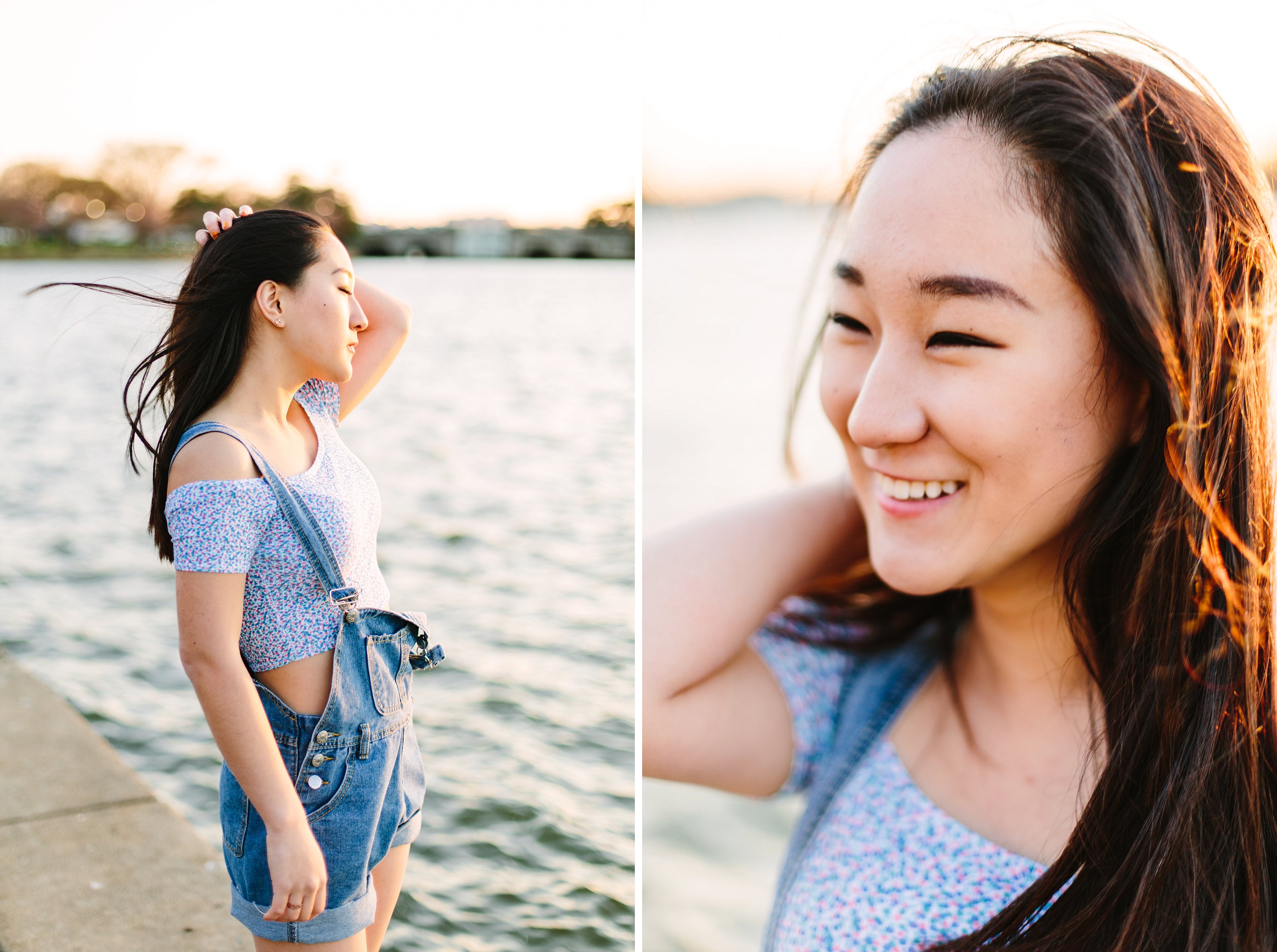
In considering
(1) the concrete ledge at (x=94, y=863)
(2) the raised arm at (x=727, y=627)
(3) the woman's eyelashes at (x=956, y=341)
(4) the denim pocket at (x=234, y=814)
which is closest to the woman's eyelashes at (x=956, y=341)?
(3) the woman's eyelashes at (x=956, y=341)

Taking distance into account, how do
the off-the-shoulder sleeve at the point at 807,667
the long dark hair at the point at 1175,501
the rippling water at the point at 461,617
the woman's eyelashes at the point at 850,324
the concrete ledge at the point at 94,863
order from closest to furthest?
the long dark hair at the point at 1175,501, the woman's eyelashes at the point at 850,324, the off-the-shoulder sleeve at the point at 807,667, the concrete ledge at the point at 94,863, the rippling water at the point at 461,617

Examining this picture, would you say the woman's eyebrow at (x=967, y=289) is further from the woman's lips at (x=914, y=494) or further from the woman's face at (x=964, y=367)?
the woman's lips at (x=914, y=494)

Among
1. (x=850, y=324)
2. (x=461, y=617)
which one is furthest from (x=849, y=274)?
(x=461, y=617)

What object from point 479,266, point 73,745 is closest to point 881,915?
point 73,745

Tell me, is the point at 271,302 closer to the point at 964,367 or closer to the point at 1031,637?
the point at 964,367

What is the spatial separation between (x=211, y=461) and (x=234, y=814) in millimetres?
513

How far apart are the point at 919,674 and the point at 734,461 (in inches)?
338

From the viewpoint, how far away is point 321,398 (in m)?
1.69

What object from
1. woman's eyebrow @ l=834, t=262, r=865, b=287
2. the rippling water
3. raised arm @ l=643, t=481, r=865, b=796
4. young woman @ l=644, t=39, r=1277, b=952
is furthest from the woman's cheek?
the rippling water

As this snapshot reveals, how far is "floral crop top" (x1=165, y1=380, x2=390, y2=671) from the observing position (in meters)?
1.35

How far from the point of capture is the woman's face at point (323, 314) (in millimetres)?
1509

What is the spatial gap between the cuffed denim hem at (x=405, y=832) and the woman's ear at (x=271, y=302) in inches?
30.4

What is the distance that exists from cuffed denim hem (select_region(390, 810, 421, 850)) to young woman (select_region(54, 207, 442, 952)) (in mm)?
45

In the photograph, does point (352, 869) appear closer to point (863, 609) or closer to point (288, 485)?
point (288, 485)
